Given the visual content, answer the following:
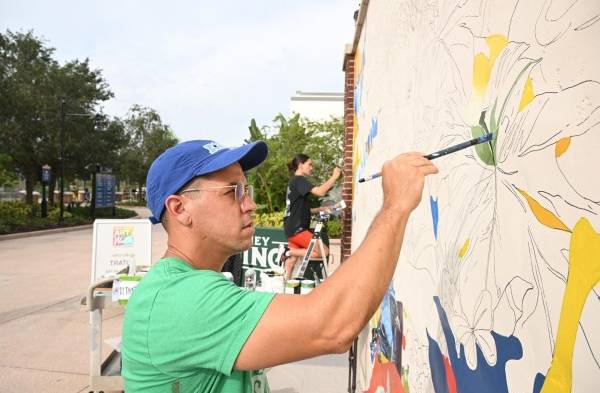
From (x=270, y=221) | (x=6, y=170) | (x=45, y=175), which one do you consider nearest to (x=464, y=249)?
(x=270, y=221)

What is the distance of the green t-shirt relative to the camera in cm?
119

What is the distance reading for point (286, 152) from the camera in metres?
16.5

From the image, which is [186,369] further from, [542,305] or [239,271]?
[239,271]

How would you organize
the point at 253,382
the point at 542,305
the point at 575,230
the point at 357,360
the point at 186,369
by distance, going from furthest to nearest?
the point at 357,360, the point at 253,382, the point at 186,369, the point at 542,305, the point at 575,230

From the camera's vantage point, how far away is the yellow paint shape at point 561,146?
898 millimetres

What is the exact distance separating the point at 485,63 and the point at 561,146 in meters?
0.52

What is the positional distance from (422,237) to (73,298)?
7117 mm

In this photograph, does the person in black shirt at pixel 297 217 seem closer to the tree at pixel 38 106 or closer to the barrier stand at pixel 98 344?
the barrier stand at pixel 98 344

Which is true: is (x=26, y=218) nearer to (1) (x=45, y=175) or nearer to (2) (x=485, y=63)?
(1) (x=45, y=175)

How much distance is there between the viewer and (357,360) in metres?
4.42

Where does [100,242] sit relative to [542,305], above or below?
below

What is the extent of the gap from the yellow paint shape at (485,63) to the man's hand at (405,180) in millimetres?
277

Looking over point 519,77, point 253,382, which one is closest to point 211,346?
point 253,382

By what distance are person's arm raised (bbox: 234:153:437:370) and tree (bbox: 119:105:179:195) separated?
122ft
